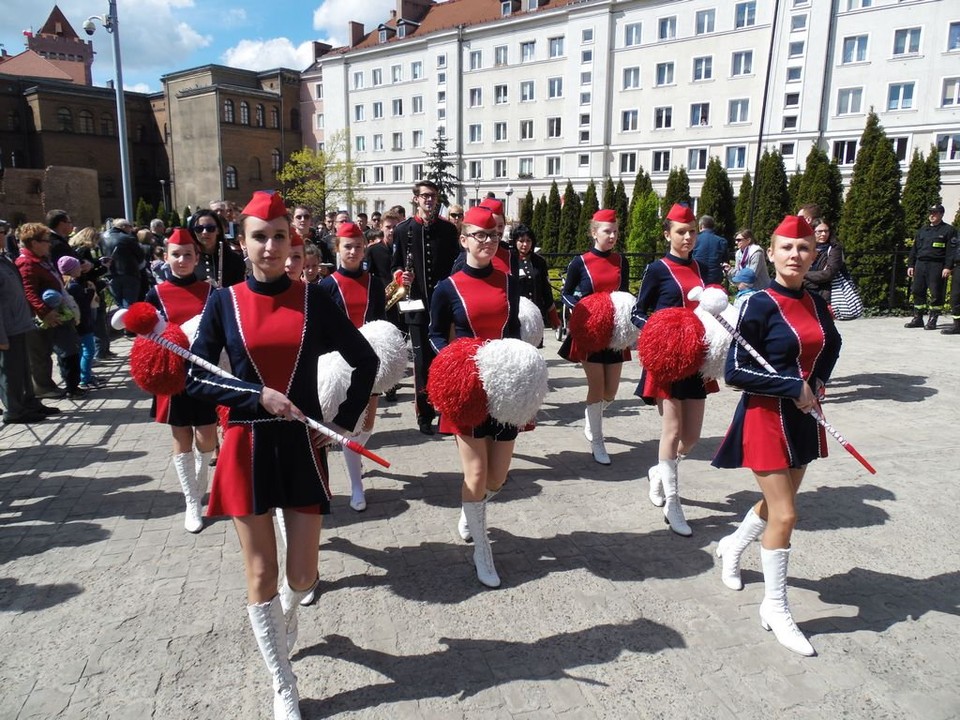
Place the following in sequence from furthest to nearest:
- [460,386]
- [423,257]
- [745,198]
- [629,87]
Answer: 1. [629,87]
2. [745,198]
3. [423,257]
4. [460,386]

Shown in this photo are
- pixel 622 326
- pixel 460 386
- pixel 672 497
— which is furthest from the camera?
pixel 622 326

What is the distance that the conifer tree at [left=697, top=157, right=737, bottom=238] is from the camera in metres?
33.6

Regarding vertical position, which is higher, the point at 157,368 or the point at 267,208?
the point at 267,208

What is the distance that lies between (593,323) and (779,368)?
2.07m

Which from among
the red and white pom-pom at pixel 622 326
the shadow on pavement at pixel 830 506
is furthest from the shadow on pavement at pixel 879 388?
the red and white pom-pom at pixel 622 326

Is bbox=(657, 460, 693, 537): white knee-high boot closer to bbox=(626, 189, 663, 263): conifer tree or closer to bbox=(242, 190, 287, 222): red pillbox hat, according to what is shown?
bbox=(242, 190, 287, 222): red pillbox hat

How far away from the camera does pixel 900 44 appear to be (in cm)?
3756

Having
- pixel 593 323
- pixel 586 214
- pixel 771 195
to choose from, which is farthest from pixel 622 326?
pixel 586 214

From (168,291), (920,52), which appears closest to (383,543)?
(168,291)

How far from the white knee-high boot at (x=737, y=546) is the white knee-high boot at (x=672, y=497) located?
634 millimetres

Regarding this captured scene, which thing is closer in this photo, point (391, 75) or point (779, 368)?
point (779, 368)

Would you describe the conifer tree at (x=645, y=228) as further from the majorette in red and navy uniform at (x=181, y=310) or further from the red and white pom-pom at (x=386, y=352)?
the majorette in red and navy uniform at (x=181, y=310)

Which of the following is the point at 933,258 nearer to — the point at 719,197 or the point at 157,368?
the point at 157,368

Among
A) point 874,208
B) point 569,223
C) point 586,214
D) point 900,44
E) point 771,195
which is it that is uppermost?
point 900,44
